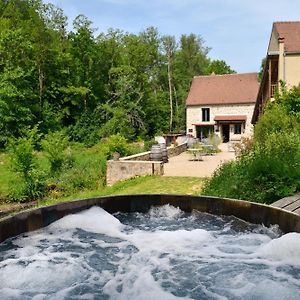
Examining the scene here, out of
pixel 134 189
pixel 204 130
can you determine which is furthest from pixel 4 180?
pixel 204 130

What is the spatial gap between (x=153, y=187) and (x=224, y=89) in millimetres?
27884

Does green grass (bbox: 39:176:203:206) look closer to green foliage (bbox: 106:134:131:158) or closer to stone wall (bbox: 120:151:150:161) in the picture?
stone wall (bbox: 120:151:150:161)

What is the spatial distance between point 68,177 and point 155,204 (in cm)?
922

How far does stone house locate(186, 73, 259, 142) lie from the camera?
34625mm

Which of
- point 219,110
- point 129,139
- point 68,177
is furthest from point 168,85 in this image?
point 68,177

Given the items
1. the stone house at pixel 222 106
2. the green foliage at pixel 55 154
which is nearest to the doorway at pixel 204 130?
A: the stone house at pixel 222 106

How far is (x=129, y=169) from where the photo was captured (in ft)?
43.4

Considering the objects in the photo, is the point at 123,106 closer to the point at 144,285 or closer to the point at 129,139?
the point at 129,139

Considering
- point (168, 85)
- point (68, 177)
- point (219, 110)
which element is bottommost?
point (68, 177)

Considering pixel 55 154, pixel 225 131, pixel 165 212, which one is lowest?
pixel 165 212

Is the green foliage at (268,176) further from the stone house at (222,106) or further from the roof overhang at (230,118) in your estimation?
the stone house at (222,106)

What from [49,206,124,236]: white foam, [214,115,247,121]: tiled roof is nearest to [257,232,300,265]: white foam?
[49,206,124,236]: white foam

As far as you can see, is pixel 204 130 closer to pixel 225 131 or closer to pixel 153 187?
pixel 225 131

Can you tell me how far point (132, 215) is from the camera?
184 inches
